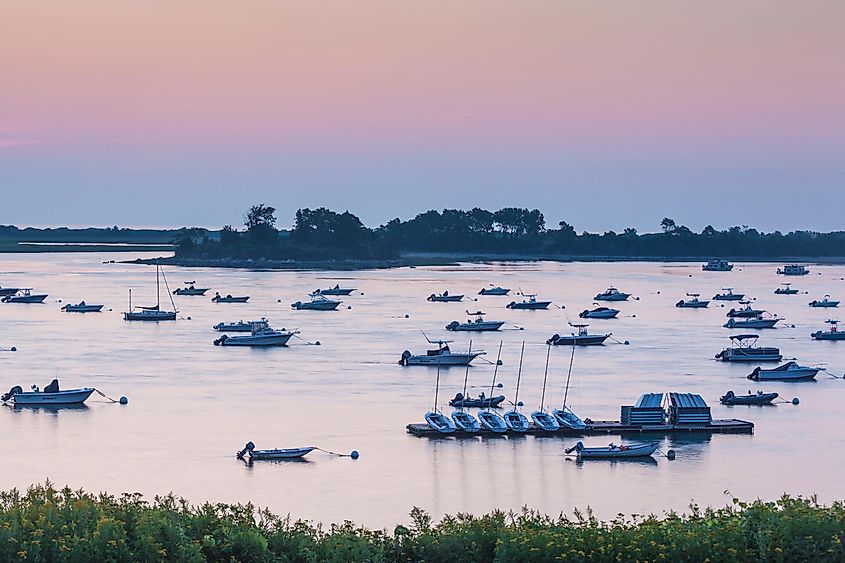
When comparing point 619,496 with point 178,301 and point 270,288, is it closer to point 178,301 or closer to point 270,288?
point 178,301

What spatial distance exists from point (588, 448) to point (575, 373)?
20.1 metres

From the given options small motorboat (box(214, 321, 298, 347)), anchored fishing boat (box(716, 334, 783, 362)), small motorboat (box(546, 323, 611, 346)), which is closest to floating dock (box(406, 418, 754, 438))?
anchored fishing boat (box(716, 334, 783, 362))

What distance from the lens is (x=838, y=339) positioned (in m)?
73.9

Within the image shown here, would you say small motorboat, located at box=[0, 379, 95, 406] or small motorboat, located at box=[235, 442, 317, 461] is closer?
small motorboat, located at box=[235, 442, 317, 461]

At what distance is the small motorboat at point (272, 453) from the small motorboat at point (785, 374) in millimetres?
24830

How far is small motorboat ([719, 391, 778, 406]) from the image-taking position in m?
46.7

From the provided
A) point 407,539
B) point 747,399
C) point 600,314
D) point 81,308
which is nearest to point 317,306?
point 81,308

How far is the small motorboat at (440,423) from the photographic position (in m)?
39.2

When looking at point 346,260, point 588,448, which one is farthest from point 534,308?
point 346,260

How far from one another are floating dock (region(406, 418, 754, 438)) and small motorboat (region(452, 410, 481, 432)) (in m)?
0.13

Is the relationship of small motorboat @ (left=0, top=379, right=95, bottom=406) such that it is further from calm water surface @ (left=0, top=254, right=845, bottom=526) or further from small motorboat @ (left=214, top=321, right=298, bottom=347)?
small motorboat @ (left=214, top=321, right=298, bottom=347)

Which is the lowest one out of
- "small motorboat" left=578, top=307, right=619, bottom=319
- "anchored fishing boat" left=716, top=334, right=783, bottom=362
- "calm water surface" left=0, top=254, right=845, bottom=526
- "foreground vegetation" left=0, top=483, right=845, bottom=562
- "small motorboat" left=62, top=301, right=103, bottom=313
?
"calm water surface" left=0, top=254, right=845, bottom=526

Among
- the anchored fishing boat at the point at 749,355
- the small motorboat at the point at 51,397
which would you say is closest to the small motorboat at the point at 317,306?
the anchored fishing boat at the point at 749,355

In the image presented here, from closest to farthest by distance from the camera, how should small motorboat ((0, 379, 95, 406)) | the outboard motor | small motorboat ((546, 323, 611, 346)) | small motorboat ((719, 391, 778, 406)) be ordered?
small motorboat ((0, 379, 95, 406)), the outboard motor, small motorboat ((719, 391, 778, 406)), small motorboat ((546, 323, 611, 346))
